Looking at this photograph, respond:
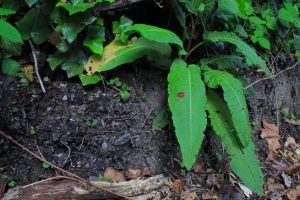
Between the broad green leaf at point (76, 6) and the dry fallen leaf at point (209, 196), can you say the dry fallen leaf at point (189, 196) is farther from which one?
the broad green leaf at point (76, 6)

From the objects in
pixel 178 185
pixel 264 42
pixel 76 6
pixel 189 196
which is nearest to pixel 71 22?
pixel 76 6

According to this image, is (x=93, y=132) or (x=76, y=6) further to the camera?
(x=93, y=132)

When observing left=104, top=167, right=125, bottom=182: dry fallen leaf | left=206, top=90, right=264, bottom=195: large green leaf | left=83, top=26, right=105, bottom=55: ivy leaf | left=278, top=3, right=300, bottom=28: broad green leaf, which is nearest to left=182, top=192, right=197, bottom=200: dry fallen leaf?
left=206, top=90, right=264, bottom=195: large green leaf

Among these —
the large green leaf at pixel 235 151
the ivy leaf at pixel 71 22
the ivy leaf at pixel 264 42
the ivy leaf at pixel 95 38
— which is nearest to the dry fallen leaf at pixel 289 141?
the ivy leaf at pixel 264 42

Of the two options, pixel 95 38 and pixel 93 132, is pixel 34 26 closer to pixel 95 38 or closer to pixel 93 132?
pixel 95 38

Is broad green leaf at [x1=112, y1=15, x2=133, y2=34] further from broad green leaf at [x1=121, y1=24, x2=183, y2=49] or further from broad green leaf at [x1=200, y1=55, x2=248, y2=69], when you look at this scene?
broad green leaf at [x1=200, y1=55, x2=248, y2=69]
